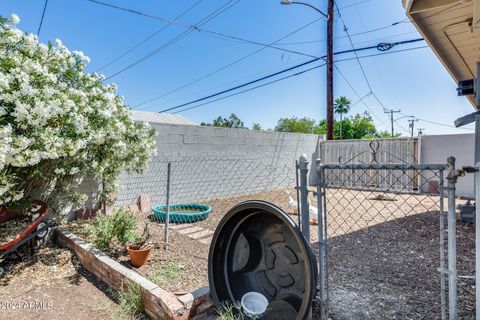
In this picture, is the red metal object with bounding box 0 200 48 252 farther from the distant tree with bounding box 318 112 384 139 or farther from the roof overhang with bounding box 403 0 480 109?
the distant tree with bounding box 318 112 384 139

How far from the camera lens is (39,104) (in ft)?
8.39

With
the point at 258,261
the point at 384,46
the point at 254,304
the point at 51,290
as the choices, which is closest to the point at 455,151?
the point at 384,46

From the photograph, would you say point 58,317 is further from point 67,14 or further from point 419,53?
point 419,53

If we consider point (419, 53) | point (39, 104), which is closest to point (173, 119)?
point (419, 53)

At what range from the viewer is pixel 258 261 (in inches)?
80.0

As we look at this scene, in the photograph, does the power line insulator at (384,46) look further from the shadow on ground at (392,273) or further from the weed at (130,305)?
the weed at (130,305)

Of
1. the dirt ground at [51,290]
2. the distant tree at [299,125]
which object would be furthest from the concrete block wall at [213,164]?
the distant tree at [299,125]

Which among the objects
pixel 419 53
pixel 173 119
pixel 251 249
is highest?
pixel 419 53

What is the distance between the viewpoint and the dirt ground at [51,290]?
2.20 m

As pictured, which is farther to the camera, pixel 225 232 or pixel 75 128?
pixel 75 128

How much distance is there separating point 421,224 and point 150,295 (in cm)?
445

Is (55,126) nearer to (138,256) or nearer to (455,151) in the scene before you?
(138,256)

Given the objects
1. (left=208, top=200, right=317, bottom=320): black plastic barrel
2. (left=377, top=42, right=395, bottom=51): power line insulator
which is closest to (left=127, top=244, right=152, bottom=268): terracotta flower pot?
(left=208, top=200, right=317, bottom=320): black plastic barrel

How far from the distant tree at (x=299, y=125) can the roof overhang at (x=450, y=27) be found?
1261 inches
